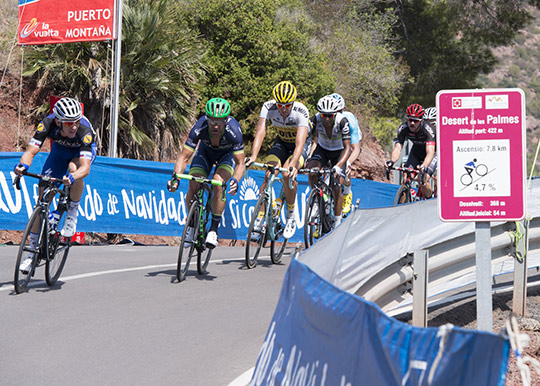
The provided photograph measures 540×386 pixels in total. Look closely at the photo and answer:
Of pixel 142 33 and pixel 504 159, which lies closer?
pixel 504 159

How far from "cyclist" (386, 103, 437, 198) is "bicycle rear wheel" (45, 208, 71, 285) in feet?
19.8

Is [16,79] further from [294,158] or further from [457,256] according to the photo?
[457,256]

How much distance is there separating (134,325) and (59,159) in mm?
2920

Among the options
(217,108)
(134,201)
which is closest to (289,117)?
(217,108)

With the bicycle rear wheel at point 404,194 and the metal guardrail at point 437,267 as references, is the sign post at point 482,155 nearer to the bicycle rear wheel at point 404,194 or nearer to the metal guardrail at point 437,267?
the metal guardrail at point 437,267

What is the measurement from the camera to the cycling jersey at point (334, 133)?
1115 centimetres

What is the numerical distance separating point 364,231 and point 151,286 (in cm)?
340

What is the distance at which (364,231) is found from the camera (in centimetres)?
659

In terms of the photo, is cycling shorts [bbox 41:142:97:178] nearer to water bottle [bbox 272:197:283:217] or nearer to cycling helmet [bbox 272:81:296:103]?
cycling helmet [bbox 272:81:296:103]

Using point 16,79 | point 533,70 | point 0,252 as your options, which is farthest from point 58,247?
point 533,70

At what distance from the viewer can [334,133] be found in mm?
11234

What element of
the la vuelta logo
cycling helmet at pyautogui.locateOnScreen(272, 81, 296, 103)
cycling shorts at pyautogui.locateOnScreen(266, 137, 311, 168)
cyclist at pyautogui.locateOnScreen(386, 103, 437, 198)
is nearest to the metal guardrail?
cycling helmet at pyautogui.locateOnScreen(272, 81, 296, 103)

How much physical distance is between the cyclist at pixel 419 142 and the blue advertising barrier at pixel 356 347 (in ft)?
29.1

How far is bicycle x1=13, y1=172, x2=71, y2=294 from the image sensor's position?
319 inches
